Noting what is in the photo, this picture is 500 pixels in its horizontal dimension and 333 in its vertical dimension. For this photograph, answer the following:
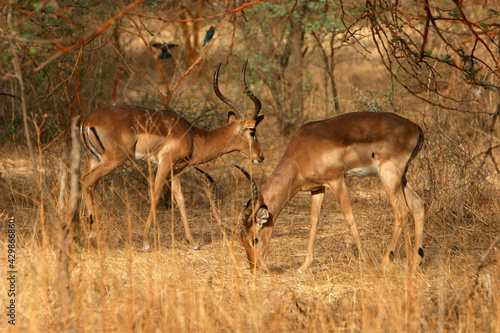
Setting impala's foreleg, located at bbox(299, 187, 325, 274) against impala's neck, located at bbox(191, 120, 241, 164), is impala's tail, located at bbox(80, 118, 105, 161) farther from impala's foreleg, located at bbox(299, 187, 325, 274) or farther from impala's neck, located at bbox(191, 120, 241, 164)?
impala's foreleg, located at bbox(299, 187, 325, 274)

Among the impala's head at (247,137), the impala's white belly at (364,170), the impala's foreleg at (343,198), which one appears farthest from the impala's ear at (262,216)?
the impala's head at (247,137)

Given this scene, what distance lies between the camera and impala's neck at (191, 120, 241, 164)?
5926 millimetres

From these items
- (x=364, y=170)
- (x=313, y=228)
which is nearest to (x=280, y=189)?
(x=313, y=228)

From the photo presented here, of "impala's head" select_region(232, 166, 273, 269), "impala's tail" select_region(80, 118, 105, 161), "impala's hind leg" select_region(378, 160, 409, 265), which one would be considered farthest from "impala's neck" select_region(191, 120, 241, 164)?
"impala's hind leg" select_region(378, 160, 409, 265)

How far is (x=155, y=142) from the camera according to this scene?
5.61m

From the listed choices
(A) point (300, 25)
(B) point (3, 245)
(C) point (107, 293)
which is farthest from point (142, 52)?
(C) point (107, 293)

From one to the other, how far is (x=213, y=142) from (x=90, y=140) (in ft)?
4.09

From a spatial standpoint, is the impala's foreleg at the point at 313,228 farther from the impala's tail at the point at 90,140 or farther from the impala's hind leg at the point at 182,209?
the impala's tail at the point at 90,140

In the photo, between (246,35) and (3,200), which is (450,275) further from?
(246,35)

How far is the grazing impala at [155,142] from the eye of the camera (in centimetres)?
540

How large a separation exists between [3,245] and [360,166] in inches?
118

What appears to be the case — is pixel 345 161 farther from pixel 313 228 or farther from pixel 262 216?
pixel 262 216

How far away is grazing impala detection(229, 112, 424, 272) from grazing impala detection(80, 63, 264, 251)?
3.07ft

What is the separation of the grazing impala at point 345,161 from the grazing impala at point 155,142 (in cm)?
93
